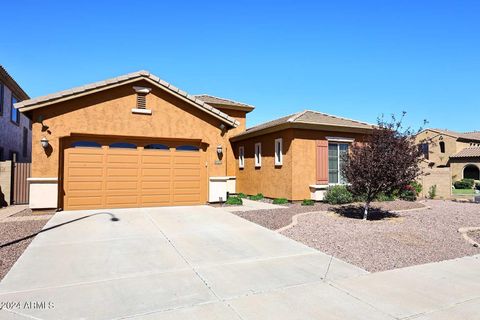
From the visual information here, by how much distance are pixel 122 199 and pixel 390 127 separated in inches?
405

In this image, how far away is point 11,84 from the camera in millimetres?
18000

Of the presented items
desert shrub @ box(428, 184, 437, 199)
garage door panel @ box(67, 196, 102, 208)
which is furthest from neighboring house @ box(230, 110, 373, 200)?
garage door panel @ box(67, 196, 102, 208)

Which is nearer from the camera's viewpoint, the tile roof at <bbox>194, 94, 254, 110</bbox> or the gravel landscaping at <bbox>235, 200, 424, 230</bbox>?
the gravel landscaping at <bbox>235, 200, 424, 230</bbox>

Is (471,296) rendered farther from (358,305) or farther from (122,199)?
(122,199)

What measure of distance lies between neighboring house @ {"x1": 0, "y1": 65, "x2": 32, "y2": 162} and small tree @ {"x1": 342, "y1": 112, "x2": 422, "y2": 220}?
56.1 ft

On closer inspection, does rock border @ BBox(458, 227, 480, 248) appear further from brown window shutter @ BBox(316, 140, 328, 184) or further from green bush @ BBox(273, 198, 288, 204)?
green bush @ BBox(273, 198, 288, 204)

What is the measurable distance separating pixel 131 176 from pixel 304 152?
7.92 metres

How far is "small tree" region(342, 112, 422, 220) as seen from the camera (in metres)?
9.91

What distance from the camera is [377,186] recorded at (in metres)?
10.2

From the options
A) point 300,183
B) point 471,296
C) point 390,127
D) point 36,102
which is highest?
point 36,102

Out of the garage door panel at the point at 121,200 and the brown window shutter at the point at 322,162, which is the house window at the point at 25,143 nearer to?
the garage door panel at the point at 121,200

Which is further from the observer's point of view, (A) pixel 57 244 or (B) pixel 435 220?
(B) pixel 435 220

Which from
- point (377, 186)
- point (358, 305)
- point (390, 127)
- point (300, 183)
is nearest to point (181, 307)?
point (358, 305)

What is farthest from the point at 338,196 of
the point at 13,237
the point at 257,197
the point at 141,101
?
the point at 13,237
